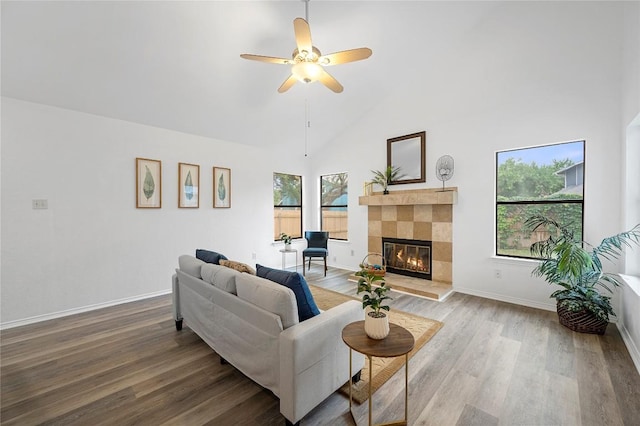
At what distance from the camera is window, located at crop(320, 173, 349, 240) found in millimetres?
5973

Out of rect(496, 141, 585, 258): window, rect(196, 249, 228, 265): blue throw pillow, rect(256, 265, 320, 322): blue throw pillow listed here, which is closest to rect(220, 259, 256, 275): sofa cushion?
rect(196, 249, 228, 265): blue throw pillow

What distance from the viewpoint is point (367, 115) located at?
17.7 feet

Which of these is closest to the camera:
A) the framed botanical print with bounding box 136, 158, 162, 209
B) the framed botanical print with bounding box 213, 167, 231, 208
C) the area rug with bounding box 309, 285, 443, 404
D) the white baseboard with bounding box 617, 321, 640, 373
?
the area rug with bounding box 309, 285, 443, 404

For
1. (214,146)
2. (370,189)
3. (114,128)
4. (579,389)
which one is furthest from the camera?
(370,189)

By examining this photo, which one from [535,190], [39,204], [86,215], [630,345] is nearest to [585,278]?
[630,345]

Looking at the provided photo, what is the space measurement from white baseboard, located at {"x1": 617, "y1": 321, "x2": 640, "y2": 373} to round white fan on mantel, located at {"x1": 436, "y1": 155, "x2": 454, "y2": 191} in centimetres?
254

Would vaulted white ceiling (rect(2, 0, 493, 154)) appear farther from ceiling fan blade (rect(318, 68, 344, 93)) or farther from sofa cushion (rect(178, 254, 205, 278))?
sofa cushion (rect(178, 254, 205, 278))

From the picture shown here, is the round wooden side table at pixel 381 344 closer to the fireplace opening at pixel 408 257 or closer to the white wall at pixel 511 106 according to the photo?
the white wall at pixel 511 106

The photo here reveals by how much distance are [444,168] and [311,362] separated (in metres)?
3.82

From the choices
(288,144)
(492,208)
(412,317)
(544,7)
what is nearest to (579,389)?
(412,317)

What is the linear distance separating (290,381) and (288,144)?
4.86 metres

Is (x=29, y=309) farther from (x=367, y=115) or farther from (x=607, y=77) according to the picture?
(x=607, y=77)

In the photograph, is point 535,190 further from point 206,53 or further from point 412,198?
point 206,53

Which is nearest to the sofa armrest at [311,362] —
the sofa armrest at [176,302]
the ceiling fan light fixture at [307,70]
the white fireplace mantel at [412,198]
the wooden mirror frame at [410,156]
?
the sofa armrest at [176,302]
